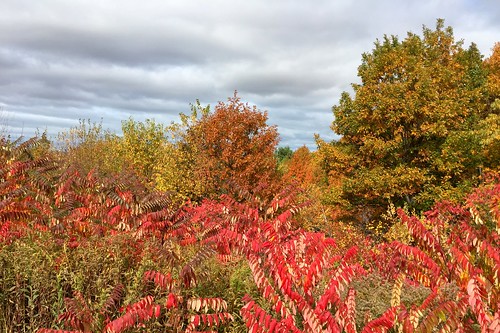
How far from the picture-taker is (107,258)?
5.83 metres

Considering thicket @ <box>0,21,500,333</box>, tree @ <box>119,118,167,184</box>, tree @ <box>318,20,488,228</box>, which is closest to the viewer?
thicket @ <box>0,21,500,333</box>

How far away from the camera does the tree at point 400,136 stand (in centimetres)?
2308

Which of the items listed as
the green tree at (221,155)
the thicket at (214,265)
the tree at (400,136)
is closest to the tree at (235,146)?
the green tree at (221,155)

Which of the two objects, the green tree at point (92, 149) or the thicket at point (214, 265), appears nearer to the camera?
the thicket at point (214, 265)

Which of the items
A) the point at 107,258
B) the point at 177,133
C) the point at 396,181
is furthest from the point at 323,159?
the point at 107,258

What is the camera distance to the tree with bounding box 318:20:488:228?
75.7 feet

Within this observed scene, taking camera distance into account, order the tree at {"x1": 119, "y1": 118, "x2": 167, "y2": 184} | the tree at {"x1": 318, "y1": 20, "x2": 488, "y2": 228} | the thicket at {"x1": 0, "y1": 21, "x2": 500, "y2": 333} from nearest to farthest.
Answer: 1. the thicket at {"x1": 0, "y1": 21, "x2": 500, "y2": 333}
2. the tree at {"x1": 318, "y1": 20, "x2": 488, "y2": 228}
3. the tree at {"x1": 119, "y1": 118, "x2": 167, "y2": 184}

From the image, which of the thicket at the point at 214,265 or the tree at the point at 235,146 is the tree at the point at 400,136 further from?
the thicket at the point at 214,265

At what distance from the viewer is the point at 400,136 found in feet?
77.4

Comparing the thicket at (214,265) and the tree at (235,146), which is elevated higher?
the tree at (235,146)

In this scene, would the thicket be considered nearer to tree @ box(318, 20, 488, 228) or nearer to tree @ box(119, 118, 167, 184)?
tree @ box(318, 20, 488, 228)

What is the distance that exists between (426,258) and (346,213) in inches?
919

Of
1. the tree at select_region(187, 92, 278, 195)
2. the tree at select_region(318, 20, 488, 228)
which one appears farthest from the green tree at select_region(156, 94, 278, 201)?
the tree at select_region(318, 20, 488, 228)

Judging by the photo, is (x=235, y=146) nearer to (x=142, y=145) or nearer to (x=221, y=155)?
(x=221, y=155)
